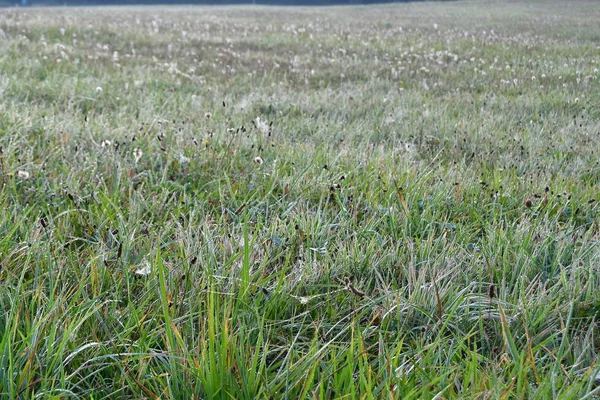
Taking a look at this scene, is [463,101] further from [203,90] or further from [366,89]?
[203,90]

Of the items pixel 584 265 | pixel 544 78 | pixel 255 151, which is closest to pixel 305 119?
pixel 255 151

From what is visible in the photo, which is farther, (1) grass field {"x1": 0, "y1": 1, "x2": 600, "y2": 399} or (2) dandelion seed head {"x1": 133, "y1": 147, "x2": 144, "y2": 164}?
(2) dandelion seed head {"x1": 133, "y1": 147, "x2": 144, "y2": 164}

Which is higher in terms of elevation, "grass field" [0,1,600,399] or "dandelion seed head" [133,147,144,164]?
"dandelion seed head" [133,147,144,164]

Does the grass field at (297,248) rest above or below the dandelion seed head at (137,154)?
below

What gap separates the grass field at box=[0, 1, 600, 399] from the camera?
148 cm

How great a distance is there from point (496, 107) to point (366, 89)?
72.6 inches

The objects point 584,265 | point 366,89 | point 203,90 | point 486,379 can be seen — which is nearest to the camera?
point 486,379

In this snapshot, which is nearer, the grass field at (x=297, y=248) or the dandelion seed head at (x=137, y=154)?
the grass field at (x=297, y=248)

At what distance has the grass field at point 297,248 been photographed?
148cm

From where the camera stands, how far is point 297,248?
243 centimetres

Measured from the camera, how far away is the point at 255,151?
12.6 ft

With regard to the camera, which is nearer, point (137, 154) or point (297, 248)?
point (297, 248)

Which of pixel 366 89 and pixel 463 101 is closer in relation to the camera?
pixel 463 101

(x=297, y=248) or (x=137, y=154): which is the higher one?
(x=137, y=154)
